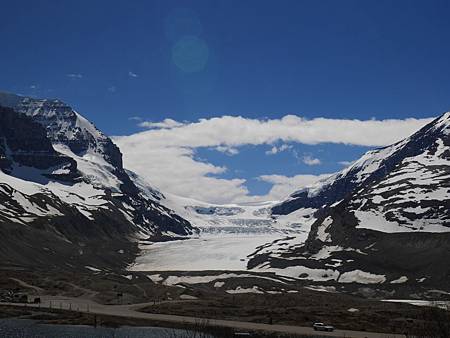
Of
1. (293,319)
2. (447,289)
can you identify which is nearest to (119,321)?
(293,319)

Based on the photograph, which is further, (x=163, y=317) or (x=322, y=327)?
(x=163, y=317)

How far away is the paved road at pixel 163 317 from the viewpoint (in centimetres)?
8931

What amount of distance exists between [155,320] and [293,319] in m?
23.2

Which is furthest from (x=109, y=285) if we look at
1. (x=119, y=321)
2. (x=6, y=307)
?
(x=119, y=321)

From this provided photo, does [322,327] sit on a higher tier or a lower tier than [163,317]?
lower

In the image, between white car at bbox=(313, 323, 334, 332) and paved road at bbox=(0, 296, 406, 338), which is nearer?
paved road at bbox=(0, 296, 406, 338)

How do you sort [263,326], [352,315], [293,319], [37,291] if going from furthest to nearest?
[37,291], [352,315], [293,319], [263,326]

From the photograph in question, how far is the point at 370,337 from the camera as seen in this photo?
84750 mm

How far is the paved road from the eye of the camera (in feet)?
293

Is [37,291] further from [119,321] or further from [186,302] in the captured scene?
[119,321]

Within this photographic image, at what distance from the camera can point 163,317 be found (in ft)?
350

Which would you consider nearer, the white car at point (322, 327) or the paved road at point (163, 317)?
the paved road at point (163, 317)

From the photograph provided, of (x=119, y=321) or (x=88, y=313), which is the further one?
(x=88, y=313)

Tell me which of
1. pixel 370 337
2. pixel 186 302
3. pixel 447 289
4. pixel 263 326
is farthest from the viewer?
pixel 447 289
